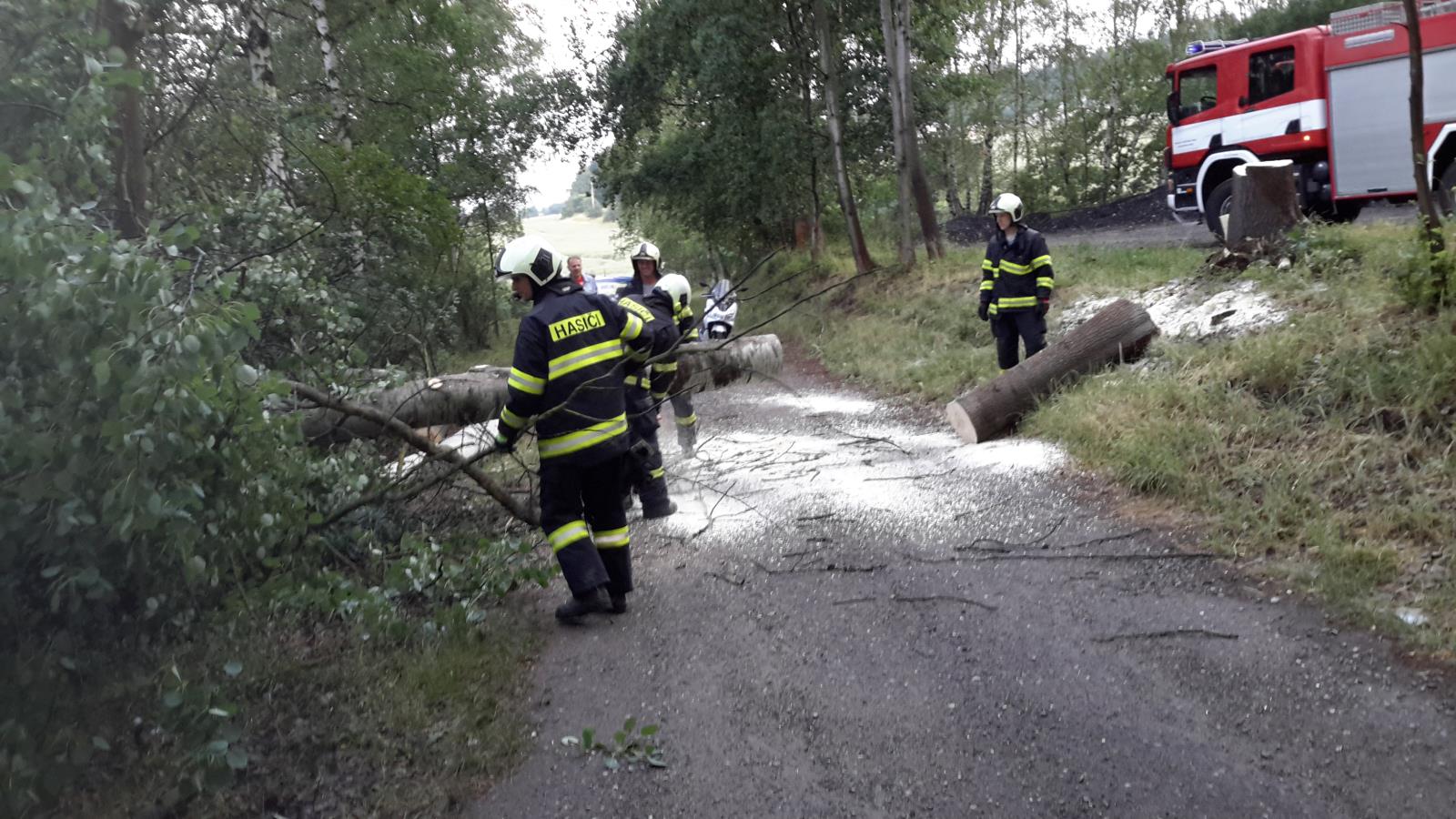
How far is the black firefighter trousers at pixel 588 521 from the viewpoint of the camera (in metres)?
5.23

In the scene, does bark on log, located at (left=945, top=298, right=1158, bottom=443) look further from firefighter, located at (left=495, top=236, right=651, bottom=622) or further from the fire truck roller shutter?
the fire truck roller shutter

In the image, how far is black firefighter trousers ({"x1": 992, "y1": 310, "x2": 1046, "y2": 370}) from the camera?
913 centimetres

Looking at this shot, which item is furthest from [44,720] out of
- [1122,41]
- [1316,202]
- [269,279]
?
[1122,41]

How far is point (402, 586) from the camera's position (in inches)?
206

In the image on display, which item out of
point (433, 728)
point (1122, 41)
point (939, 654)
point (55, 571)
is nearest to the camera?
point (55, 571)

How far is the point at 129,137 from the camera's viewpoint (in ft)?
20.6

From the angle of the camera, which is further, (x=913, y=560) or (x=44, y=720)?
(x=913, y=560)

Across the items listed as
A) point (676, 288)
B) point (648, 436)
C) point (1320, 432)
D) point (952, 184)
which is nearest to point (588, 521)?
point (648, 436)

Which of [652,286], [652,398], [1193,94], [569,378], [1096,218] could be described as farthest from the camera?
[1096,218]

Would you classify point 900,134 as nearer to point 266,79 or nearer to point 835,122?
point 835,122

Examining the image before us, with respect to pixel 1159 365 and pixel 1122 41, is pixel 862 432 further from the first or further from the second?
pixel 1122 41

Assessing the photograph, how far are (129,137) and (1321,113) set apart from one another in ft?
44.0

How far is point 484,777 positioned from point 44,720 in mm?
1331

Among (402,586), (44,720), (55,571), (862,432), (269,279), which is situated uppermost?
(269,279)
